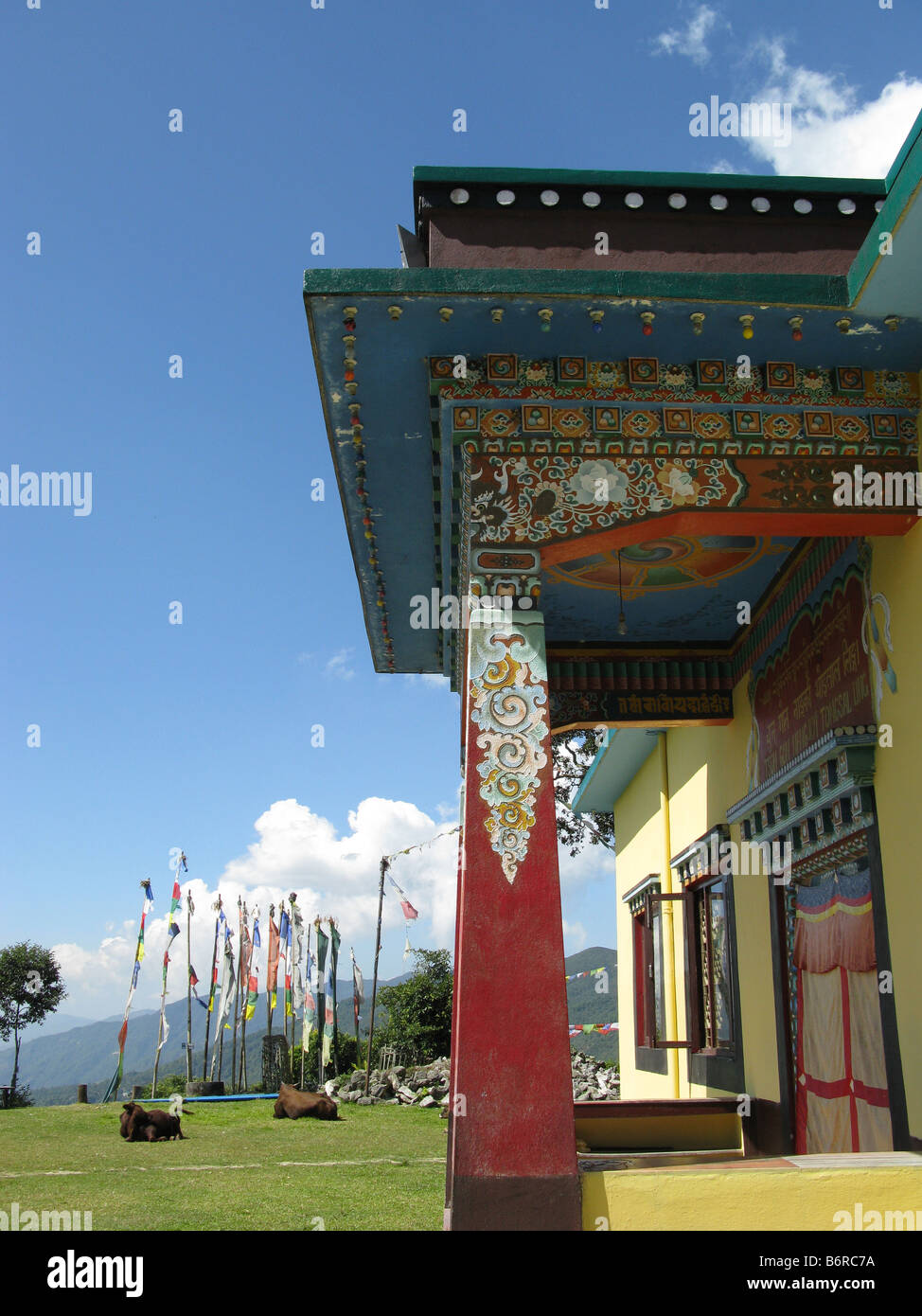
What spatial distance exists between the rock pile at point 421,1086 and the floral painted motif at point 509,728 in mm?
15129

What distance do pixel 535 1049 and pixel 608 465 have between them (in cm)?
269

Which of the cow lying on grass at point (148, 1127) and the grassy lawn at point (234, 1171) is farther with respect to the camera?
the cow lying on grass at point (148, 1127)

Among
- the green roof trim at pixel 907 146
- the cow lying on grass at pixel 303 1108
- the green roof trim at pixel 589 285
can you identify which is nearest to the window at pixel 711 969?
the green roof trim at pixel 589 285

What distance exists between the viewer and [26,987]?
112ft

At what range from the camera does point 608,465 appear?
5.07 m

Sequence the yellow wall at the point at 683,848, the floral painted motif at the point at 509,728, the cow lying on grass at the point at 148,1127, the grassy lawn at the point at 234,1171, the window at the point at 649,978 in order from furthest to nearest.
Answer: the cow lying on grass at the point at 148,1127 → the window at the point at 649,978 → the yellow wall at the point at 683,848 → the grassy lawn at the point at 234,1171 → the floral painted motif at the point at 509,728

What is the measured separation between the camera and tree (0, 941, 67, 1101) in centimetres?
3378

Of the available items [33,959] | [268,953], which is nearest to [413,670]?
[268,953]

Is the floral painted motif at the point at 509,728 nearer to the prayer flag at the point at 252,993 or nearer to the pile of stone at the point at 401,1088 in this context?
the pile of stone at the point at 401,1088

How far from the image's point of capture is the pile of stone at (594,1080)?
60.2 ft

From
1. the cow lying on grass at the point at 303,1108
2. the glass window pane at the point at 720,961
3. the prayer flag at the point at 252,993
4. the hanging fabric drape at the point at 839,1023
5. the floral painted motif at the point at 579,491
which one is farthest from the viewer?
the prayer flag at the point at 252,993

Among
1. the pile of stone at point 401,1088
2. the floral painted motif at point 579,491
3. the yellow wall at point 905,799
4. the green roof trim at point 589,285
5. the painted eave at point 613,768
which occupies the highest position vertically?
the green roof trim at point 589,285

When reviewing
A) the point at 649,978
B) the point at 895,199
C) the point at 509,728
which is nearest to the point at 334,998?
the point at 649,978
